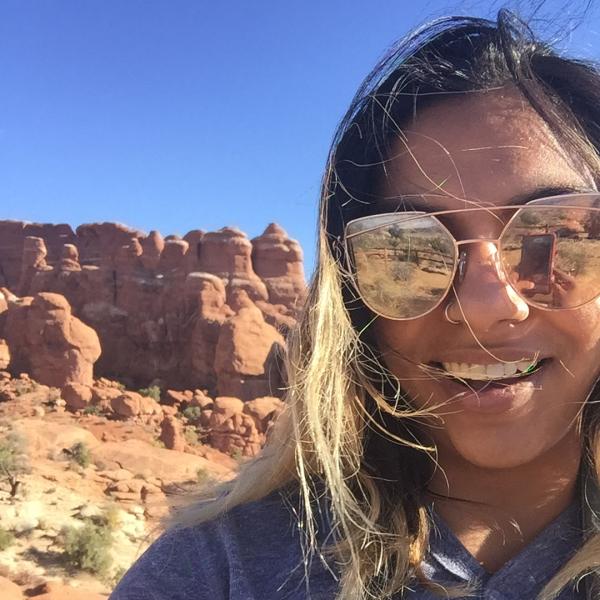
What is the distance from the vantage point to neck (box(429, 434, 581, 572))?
1034 millimetres

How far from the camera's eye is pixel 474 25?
1188 millimetres

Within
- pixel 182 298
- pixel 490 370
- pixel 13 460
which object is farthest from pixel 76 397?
pixel 490 370

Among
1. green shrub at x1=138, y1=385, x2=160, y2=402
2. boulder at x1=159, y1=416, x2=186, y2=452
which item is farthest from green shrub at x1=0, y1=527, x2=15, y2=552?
green shrub at x1=138, y1=385, x2=160, y2=402

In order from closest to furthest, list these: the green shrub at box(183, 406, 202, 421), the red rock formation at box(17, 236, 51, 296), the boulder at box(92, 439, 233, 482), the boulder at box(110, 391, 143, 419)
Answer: the boulder at box(92, 439, 233, 482)
the boulder at box(110, 391, 143, 419)
the green shrub at box(183, 406, 202, 421)
the red rock formation at box(17, 236, 51, 296)

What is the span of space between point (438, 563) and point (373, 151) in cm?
77

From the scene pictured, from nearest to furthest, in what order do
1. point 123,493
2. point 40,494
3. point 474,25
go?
point 474,25
point 40,494
point 123,493

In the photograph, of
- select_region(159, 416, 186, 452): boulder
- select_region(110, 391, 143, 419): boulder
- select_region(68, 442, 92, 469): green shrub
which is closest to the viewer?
select_region(68, 442, 92, 469): green shrub

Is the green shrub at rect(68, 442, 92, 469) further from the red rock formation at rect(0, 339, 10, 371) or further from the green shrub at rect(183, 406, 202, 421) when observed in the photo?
the red rock formation at rect(0, 339, 10, 371)

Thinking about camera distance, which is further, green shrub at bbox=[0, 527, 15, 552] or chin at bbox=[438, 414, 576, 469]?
green shrub at bbox=[0, 527, 15, 552]

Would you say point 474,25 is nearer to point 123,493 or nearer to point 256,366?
point 123,493

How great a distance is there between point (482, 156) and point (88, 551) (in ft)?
24.4

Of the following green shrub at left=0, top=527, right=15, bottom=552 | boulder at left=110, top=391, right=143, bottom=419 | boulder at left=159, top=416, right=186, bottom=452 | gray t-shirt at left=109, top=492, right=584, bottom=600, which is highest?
gray t-shirt at left=109, top=492, right=584, bottom=600

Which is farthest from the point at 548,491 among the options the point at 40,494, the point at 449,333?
the point at 40,494

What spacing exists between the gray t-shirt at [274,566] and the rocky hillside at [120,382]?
0.25m
